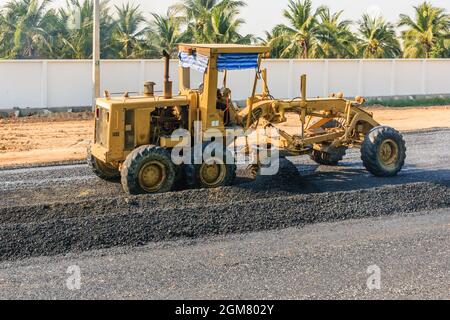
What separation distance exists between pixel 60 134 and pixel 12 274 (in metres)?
13.6

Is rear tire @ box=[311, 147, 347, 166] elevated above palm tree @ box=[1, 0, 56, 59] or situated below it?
below

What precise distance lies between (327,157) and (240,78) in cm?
1284

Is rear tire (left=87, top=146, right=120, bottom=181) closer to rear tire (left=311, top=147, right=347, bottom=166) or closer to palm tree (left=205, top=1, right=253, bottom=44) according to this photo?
rear tire (left=311, top=147, right=347, bottom=166)

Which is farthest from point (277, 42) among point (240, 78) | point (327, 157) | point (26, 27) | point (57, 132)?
point (327, 157)

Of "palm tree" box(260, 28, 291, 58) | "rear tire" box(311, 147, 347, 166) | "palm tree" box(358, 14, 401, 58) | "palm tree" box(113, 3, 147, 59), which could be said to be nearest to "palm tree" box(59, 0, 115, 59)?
"palm tree" box(113, 3, 147, 59)

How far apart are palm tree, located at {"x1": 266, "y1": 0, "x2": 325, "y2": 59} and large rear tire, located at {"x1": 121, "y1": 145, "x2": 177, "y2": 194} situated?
78.4 feet

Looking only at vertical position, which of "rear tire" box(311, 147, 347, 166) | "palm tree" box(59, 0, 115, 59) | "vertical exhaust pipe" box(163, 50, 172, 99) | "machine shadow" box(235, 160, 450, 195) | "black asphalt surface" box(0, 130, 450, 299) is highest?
"palm tree" box(59, 0, 115, 59)

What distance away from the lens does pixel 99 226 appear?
32.5 feet

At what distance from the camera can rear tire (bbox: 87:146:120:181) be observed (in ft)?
43.9

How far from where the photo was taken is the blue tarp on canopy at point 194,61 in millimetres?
12584

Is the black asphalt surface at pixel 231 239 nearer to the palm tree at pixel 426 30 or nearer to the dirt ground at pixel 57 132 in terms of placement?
the dirt ground at pixel 57 132

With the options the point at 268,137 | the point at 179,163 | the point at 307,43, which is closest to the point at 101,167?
the point at 179,163

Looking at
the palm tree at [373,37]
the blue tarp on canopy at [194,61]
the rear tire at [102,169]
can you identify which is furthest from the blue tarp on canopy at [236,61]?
the palm tree at [373,37]

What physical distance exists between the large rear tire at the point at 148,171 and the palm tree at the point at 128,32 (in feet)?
70.8
